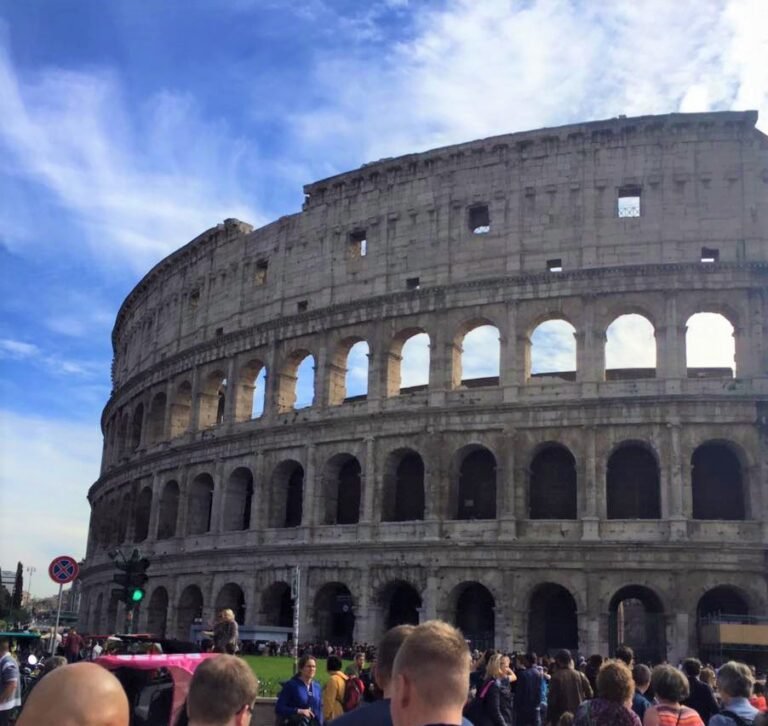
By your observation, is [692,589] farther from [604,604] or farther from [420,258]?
[420,258]

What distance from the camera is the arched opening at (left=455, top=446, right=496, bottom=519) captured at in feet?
98.1

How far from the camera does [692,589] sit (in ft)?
85.3

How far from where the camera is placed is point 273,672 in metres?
20.8

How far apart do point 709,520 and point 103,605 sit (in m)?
27.3

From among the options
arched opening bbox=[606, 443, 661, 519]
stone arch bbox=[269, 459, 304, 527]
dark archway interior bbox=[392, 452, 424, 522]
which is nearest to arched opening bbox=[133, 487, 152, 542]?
stone arch bbox=[269, 459, 304, 527]

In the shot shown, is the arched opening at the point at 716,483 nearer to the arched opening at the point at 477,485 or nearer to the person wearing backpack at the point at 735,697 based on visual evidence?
the arched opening at the point at 477,485

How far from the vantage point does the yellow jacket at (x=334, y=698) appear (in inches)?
378

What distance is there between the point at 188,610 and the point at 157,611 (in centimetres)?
249

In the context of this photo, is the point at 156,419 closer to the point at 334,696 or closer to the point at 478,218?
the point at 478,218

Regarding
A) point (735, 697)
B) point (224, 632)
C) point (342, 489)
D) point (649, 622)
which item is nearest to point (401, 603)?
point (342, 489)

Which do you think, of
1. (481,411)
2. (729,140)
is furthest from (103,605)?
(729,140)

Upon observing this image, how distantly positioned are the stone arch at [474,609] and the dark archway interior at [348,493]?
4767mm

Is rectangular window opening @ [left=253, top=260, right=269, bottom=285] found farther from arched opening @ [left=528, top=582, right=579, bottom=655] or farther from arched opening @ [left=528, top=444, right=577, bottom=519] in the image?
arched opening @ [left=528, top=582, right=579, bottom=655]

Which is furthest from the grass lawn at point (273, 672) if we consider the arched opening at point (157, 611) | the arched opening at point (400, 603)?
the arched opening at point (157, 611)
